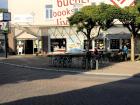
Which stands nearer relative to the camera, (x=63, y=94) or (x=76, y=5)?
(x=63, y=94)

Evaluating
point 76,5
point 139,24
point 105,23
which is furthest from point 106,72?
point 76,5

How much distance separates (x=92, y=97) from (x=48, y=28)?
160ft

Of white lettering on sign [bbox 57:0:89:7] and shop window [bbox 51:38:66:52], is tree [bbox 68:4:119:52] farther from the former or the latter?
white lettering on sign [bbox 57:0:89:7]

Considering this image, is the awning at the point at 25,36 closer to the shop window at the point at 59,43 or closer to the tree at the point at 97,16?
the shop window at the point at 59,43

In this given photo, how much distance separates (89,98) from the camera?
17297mm

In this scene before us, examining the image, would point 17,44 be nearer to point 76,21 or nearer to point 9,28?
point 9,28

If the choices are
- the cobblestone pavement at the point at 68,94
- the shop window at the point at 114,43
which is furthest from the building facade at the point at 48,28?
the cobblestone pavement at the point at 68,94

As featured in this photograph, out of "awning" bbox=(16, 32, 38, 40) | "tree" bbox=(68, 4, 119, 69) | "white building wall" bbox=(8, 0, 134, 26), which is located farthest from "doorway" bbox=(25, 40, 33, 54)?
"tree" bbox=(68, 4, 119, 69)

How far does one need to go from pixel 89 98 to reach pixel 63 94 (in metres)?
1.68

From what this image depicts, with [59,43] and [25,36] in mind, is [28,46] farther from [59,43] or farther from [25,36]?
[59,43]

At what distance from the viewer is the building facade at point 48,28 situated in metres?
65.3

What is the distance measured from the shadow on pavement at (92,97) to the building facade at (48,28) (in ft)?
147

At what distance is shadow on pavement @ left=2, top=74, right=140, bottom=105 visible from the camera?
1602 centimetres

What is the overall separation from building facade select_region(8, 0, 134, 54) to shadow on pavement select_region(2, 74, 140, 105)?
4481 cm
